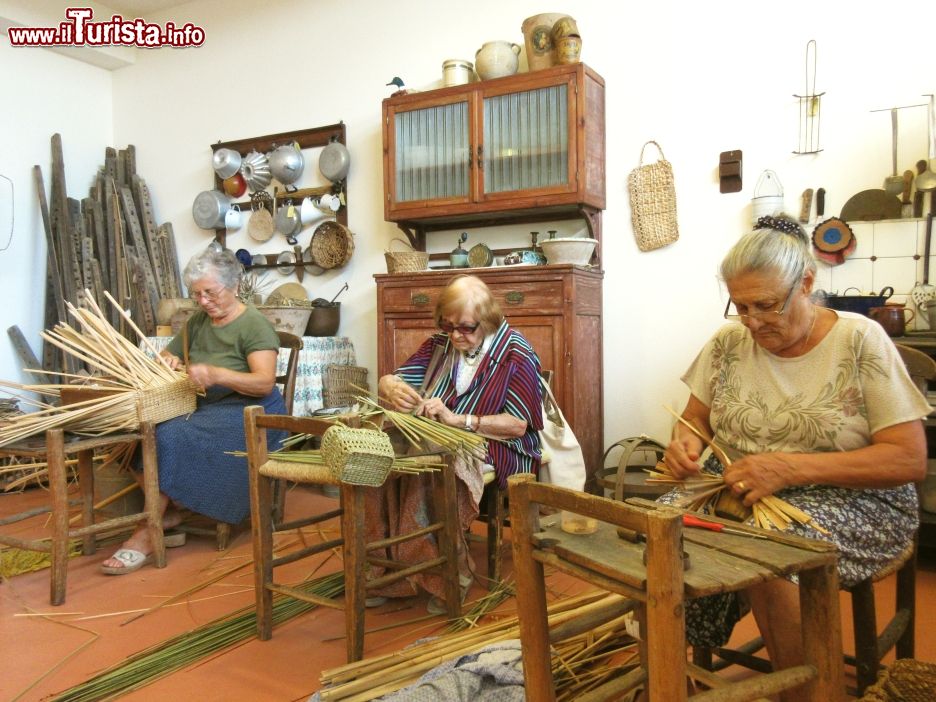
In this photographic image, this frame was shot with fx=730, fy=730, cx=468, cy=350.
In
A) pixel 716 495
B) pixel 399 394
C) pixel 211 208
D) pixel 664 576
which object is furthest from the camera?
pixel 211 208

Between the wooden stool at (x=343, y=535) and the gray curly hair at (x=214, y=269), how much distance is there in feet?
3.78

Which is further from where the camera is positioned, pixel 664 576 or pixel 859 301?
pixel 859 301

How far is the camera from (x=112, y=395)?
10.3 feet

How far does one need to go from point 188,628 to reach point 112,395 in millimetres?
1088

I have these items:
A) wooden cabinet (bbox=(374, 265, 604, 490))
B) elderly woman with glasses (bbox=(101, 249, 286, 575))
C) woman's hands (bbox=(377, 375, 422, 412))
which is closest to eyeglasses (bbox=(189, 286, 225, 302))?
elderly woman with glasses (bbox=(101, 249, 286, 575))

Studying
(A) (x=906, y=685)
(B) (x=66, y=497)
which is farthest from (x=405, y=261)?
(A) (x=906, y=685)

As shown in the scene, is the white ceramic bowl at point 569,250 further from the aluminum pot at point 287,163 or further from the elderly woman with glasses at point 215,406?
the aluminum pot at point 287,163

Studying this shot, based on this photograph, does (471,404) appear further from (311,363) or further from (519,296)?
(311,363)

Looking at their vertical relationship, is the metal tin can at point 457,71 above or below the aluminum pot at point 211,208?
above

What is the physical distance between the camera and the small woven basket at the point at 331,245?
5207mm

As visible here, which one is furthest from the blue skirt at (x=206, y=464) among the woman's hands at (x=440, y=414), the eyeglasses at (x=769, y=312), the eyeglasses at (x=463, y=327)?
the eyeglasses at (x=769, y=312)

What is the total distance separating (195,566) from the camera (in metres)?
3.31

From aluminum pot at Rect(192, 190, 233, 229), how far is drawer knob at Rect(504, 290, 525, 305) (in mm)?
2924

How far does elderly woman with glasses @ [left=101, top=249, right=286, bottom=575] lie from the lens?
334 cm
